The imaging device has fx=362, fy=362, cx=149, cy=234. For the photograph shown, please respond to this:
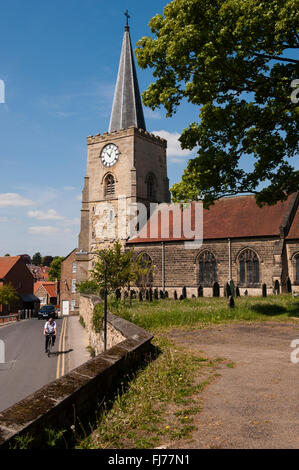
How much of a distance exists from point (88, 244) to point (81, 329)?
61.9 ft

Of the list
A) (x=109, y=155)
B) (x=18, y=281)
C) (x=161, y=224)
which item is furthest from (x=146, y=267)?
(x=18, y=281)

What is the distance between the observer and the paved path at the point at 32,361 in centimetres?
1365

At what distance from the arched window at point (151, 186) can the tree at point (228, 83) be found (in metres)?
32.2

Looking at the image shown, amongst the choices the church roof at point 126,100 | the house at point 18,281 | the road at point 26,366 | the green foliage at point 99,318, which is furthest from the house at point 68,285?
the green foliage at point 99,318

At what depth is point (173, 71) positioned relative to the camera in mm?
14008

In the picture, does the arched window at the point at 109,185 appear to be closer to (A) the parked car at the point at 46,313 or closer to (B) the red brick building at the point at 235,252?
(B) the red brick building at the point at 235,252

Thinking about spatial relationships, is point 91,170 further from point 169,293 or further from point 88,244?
point 169,293

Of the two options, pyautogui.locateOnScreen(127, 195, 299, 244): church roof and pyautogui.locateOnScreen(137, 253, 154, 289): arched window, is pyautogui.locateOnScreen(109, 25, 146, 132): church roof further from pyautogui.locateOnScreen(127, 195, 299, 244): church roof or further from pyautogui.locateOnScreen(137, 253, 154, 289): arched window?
pyautogui.locateOnScreen(137, 253, 154, 289): arched window

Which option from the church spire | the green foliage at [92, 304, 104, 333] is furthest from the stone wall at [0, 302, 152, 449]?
the church spire

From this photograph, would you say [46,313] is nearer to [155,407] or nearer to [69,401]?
[155,407]

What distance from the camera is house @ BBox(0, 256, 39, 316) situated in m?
52.1

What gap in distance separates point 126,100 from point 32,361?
38.6m

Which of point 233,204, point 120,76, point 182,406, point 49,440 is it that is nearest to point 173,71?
point 182,406

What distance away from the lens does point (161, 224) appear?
1502 inches
